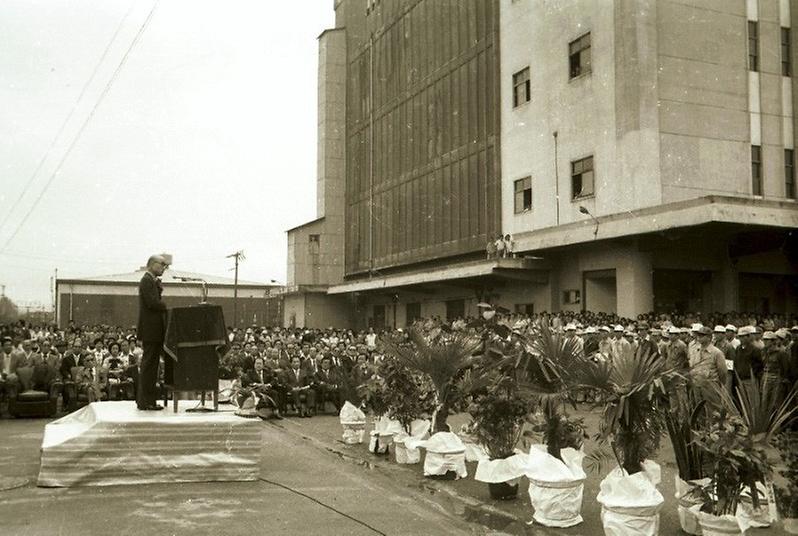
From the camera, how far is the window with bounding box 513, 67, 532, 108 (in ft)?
93.4

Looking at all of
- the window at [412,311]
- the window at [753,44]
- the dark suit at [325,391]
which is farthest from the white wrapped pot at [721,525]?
the window at [412,311]

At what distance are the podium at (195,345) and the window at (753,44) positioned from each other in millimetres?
21757

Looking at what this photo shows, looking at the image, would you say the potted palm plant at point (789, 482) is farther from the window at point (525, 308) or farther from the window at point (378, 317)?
the window at point (378, 317)

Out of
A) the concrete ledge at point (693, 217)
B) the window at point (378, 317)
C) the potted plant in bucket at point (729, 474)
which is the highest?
the concrete ledge at point (693, 217)

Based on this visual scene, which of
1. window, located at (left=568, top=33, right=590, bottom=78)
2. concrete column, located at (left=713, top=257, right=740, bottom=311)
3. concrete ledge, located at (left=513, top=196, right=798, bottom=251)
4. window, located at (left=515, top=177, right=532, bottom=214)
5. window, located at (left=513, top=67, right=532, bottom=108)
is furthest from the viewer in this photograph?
window, located at (left=513, top=67, right=532, bottom=108)

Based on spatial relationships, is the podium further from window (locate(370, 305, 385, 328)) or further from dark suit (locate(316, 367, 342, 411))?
window (locate(370, 305, 385, 328))

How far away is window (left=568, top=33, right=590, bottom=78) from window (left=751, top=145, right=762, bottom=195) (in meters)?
6.13

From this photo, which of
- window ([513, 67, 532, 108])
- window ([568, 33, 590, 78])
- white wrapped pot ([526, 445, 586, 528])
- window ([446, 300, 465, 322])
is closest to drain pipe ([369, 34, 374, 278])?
window ([446, 300, 465, 322])


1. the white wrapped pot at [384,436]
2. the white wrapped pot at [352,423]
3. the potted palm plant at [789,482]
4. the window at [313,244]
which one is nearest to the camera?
the potted palm plant at [789,482]

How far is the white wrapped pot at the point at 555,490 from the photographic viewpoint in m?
7.38

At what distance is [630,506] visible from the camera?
21.5 ft

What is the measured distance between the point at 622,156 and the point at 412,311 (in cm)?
1633

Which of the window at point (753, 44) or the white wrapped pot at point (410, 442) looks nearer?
the white wrapped pot at point (410, 442)

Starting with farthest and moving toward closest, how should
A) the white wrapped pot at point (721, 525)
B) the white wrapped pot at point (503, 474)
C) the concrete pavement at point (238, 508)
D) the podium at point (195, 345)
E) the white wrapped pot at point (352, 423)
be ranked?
the white wrapped pot at point (352, 423) < the podium at point (195, 345) < the white wrapped pot at point (503, 474) < the concrete pavement at point (238, 508) < the white wrapped pot at point (721, 525)
